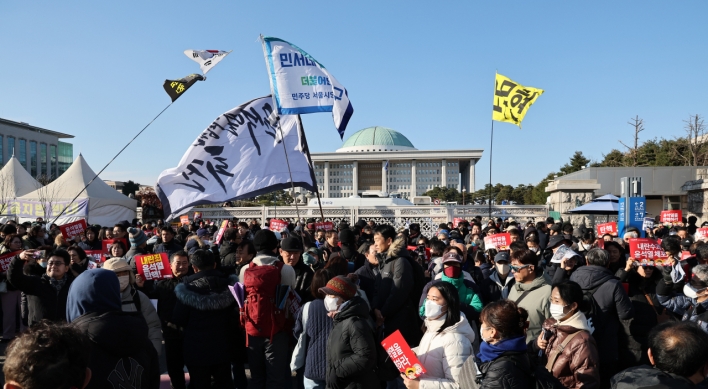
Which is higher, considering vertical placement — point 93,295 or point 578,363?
point 93,295

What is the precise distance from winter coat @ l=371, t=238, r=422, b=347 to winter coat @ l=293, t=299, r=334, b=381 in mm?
766

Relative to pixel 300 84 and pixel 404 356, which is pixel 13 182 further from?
pixel 404 356

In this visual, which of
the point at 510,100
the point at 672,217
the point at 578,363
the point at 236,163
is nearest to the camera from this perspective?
the point at 578,363

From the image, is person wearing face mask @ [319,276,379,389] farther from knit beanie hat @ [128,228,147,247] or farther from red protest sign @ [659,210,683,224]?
red protest sign @ [659,210,683,224]

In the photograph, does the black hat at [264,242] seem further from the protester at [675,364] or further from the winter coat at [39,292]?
the protester at [675,364]

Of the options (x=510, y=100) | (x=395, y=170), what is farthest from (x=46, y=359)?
(x=395, y=170)

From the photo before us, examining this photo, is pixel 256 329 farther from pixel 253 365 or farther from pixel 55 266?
pixel 55 266

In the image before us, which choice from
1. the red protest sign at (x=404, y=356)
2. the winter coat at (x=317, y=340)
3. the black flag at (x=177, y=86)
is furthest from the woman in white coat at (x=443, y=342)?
the black flag at (x=177, y=86)

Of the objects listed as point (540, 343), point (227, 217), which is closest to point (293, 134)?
point (540, 343)

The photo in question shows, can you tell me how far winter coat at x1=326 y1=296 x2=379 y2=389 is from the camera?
3.10 m

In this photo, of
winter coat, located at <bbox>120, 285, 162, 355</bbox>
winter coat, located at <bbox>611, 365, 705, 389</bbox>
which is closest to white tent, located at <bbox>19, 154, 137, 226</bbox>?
winter coat, located at <bbox>120, 285, 162, 355</bbox>

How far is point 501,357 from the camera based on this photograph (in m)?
2.39

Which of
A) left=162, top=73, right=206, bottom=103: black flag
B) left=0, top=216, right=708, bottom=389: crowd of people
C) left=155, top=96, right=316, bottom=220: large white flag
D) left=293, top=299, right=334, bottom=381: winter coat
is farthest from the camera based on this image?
left=162, top=73, right=206, bottom=103: black flag

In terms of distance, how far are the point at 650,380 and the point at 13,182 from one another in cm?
2534
